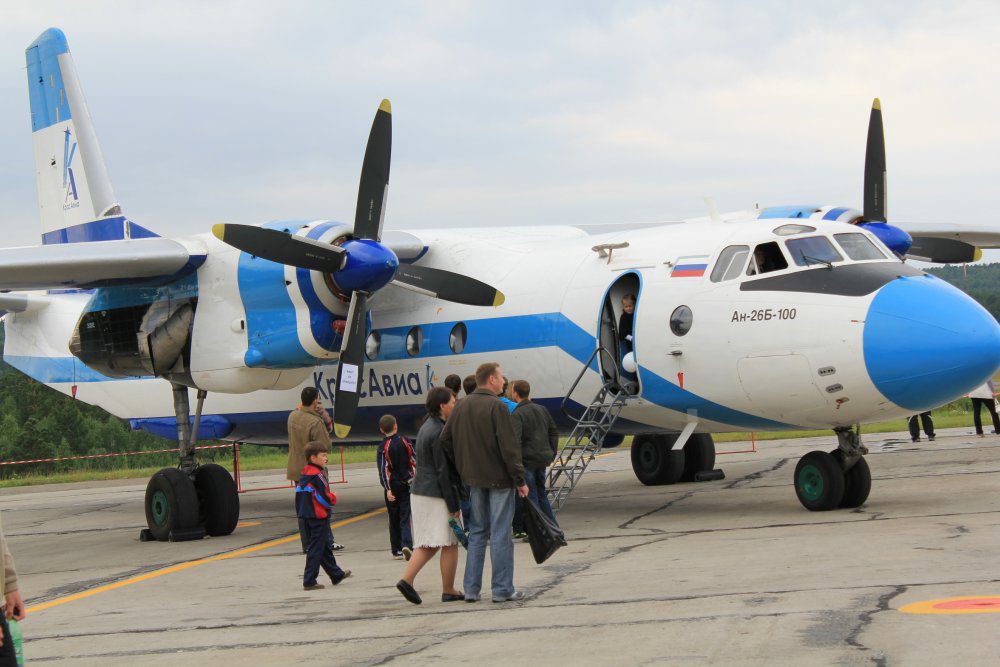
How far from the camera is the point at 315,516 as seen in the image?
391 inches

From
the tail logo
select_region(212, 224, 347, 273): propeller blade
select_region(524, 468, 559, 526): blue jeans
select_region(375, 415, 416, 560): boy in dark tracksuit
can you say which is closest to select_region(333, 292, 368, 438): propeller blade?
select_region(212, 224, 347, 273): propeller blade

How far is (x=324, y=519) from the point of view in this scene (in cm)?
995

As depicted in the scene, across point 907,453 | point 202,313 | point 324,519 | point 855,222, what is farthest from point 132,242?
point 907,453

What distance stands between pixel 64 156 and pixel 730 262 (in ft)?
37.9

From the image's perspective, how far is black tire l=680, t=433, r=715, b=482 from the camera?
59.0 ft

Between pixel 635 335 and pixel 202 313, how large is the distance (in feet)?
19.0

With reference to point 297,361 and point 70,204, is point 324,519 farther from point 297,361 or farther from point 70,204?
point 70,204

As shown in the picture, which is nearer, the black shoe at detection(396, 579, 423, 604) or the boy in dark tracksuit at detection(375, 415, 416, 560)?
the black shoe at detection(396, 579, 423, 604)

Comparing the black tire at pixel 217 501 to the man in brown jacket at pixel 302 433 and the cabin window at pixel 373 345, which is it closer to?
the cabin window at pixel 373 345

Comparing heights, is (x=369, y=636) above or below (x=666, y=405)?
below

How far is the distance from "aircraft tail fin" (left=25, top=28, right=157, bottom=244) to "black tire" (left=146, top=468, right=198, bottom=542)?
4287 millimetres

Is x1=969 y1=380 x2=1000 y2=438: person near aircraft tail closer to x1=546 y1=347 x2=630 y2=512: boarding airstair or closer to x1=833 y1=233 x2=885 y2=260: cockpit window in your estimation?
x1=833 y1=233 x2=885 y2=260: cockpit window

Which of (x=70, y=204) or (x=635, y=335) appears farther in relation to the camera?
(x=70, y=204)

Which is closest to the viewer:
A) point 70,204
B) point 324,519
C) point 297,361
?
point 324,519
